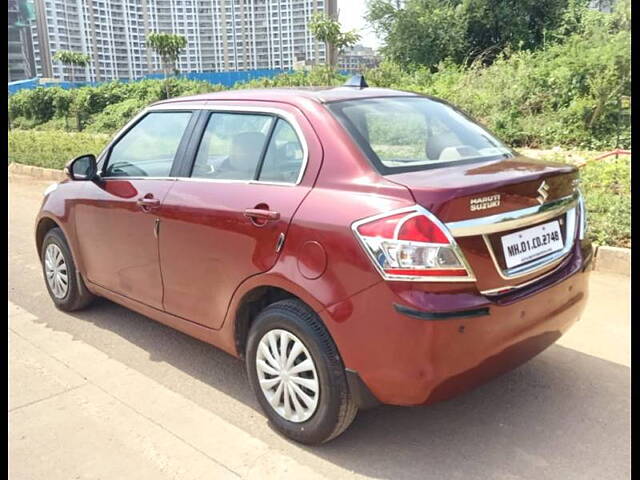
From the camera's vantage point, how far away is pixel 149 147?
4066 mm

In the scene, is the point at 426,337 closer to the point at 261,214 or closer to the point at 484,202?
the point at 484,202

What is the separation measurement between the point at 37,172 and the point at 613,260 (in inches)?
475

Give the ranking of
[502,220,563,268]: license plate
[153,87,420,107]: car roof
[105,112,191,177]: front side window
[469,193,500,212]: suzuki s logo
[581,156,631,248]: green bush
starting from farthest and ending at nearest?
[581,156,631,248]: green bush < [105,112,191,177]: front side window < [153,87,420,107]: car roof < [502,220,563,268]: license plate < [469,193,500,212]: suzuki s logo

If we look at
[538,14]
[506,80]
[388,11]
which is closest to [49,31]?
[388,11]

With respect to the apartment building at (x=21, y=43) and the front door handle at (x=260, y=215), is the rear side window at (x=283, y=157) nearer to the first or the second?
the front door handle at (x=260, y=215)

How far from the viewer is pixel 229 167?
3.40 metres

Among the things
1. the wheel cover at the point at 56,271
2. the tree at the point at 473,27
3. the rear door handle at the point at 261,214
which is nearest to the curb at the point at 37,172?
the wheel cover at the point at 56,271

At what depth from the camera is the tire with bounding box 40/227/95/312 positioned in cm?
471

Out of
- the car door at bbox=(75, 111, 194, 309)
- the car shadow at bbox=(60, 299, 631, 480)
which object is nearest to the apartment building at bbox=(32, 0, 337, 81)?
the car door at bbox=(75, 111, 194, 309)

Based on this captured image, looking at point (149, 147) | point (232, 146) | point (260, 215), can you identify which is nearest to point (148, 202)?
point (149, 147)

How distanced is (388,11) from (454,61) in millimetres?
3514

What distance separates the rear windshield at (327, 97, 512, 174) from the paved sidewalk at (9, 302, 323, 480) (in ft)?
5.01

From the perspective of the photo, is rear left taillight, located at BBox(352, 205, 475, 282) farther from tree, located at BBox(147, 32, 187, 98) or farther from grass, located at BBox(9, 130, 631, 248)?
tree, located at BBox(147, 32, 187, 98)

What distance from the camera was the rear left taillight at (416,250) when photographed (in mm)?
2514
